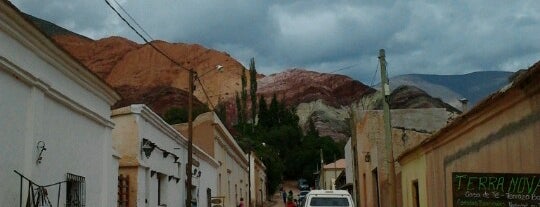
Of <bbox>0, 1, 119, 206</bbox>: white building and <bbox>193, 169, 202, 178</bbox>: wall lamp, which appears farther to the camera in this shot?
<bbox>193, 169, 202, 178</bbox>: wall lamp

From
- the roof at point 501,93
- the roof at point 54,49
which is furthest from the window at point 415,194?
the roof at point 54,49

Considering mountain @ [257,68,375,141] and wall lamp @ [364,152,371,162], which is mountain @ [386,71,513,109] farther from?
mountain @ [257,68,375,141]

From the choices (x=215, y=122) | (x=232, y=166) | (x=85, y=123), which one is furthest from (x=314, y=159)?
(x=85, y=123)

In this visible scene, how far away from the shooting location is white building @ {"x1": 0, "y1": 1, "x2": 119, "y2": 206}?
981 cm

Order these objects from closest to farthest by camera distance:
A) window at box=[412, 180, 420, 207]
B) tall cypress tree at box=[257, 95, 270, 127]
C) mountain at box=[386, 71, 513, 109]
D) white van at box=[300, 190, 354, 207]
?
window at box=[412, 180, 420, 207] < white van at box=[300, 190, 354, 207] < mountain at box=[386, 71, 513, 109] < tall cypress tree at box=[257, 95, 270, 127]

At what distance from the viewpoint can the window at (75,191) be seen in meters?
12.8

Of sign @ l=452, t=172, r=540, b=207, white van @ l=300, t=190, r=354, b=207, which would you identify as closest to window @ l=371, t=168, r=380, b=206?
white van @ l=300, t=190, r=354, b=207

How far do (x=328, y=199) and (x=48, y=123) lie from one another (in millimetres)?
12604

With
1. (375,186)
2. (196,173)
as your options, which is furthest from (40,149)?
(375,186)

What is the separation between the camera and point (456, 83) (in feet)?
98.7

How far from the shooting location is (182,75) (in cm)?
17500

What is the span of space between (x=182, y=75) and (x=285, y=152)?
303 ft

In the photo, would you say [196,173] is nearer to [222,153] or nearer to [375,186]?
[375,186]

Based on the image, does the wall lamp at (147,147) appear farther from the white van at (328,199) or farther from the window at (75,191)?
the white van at (328,199)
